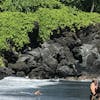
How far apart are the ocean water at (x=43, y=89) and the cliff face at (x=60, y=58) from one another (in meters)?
2.09

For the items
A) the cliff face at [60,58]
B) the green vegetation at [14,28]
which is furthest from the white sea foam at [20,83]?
the green vegetation at [14,28]

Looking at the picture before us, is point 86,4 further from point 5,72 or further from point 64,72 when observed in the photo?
point 5,72

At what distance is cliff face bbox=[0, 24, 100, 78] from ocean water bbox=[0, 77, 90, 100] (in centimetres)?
209

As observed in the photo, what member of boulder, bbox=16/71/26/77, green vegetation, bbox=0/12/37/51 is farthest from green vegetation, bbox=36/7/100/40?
boulder, bbox=16/71/26/77

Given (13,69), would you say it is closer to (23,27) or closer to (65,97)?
(23,27)

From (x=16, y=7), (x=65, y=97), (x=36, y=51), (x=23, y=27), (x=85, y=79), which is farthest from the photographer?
(x=16, y=7)

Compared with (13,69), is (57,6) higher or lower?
higher

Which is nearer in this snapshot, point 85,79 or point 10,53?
point 85,79

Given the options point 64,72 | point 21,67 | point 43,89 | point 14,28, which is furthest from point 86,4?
point 43,89

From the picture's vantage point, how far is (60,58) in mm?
63562

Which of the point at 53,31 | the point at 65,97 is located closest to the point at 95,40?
the point at 53,31

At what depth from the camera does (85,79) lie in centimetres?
5875

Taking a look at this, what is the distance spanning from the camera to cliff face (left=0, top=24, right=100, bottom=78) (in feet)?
196

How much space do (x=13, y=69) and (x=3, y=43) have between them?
220 inches
